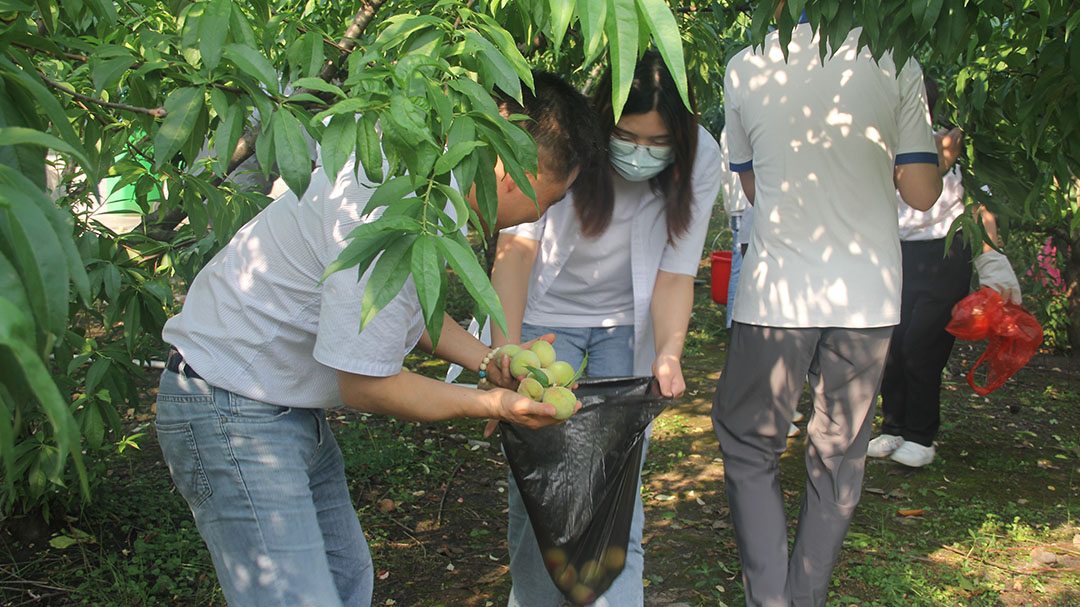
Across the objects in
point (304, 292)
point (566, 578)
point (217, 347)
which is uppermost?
point (304, 292)

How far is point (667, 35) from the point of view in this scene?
885 mm

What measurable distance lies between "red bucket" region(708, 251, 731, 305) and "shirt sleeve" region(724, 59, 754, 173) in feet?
9.61

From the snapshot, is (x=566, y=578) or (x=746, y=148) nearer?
(x=566, y=578)

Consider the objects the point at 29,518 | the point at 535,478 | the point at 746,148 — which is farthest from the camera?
the point at 29,518

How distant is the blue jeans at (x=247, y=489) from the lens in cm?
167

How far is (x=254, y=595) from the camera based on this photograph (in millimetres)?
1674

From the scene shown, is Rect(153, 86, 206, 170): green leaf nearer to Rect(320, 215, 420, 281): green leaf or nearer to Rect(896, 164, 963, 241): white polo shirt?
Rect(320, 215, 420, 281): green leaf

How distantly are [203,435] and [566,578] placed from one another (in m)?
1.04

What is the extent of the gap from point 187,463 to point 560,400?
75 centimetres

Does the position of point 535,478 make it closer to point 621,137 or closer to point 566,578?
point 566,578

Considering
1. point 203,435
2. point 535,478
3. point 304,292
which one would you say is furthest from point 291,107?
point 535,478

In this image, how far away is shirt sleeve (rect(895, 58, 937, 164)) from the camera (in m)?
2.47

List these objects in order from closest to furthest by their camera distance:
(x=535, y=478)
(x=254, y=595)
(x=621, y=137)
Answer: (x=254, y=595), (x=535, y=478), (x=621, y=137)

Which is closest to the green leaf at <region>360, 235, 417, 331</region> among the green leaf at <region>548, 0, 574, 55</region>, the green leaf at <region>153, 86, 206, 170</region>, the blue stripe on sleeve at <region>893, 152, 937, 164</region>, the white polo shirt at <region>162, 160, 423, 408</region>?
the green leaf at <region>548, 0, 574, 55</region>
